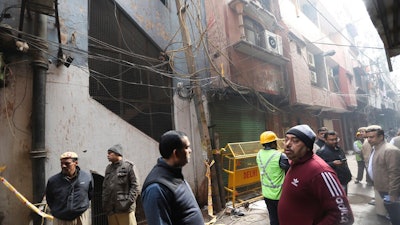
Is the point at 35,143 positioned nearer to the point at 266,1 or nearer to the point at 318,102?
the point at 266,1

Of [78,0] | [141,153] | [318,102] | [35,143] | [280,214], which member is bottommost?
[280,214]

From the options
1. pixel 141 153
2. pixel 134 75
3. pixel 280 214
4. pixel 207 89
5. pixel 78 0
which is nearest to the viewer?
pixel 280 214

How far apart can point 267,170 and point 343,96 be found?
15866mm

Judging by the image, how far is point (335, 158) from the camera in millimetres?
4148

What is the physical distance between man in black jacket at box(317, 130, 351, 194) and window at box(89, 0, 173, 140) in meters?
4.23

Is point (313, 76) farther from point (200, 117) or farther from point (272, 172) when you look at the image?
point (272, 172)

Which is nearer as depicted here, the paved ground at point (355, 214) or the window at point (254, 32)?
the paved ground at point (355, 214)

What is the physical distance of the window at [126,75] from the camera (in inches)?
221

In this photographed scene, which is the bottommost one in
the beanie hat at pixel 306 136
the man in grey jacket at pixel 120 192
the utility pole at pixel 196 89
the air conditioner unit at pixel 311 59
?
the man in grey jacket at pixel 120 192

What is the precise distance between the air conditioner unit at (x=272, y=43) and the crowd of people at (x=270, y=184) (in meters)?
5.66

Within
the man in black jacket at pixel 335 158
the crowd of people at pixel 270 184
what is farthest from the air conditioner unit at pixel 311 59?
the man in black jacket at pixel 335 158

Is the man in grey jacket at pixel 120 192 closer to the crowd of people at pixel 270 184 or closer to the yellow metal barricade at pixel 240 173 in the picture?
the crowd of people at pixel 270 184

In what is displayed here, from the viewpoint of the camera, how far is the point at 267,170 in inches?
148

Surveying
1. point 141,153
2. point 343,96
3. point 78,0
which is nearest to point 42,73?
point 78,0
